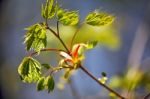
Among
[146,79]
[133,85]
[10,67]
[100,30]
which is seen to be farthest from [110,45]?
[10,67]

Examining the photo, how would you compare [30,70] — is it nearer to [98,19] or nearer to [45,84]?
[45,84]

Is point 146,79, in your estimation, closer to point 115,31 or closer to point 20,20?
point 115,31

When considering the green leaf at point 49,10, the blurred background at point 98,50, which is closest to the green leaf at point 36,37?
the green leaf at point 49,10

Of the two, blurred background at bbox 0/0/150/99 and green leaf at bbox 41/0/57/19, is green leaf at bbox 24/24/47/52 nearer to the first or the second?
green leaf at bbox 41/0/57/19

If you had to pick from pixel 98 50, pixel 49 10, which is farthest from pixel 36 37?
pixel 98 50

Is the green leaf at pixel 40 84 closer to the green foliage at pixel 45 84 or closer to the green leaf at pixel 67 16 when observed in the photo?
the green foliage at pixel 45 84

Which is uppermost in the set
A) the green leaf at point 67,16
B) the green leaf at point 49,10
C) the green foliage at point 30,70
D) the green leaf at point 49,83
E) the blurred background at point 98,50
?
the green leaf at point 49,10

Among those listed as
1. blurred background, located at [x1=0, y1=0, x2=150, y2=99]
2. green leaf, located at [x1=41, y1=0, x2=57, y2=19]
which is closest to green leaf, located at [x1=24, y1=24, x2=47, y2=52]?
green leaf, located at [x1=41, y1=0, x2=57, y2=19]
